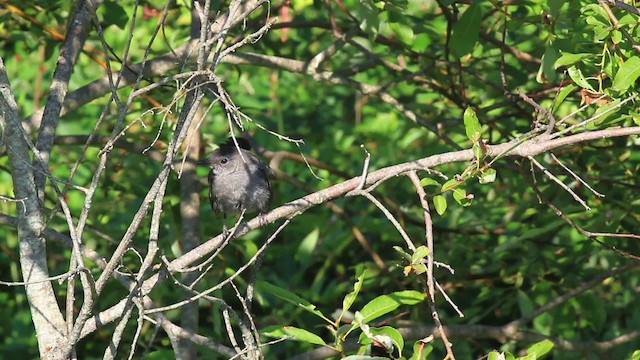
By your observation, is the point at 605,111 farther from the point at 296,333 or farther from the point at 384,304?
the point at 296,333

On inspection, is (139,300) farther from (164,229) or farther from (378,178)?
(164,229)

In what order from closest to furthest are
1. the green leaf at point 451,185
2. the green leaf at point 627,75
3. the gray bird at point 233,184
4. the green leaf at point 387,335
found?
the green leaf at point 387,335, the green leaf at point 451,185, the green leaf at point 627,75, the gray bird at point 233,184

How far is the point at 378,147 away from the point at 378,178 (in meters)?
4.08

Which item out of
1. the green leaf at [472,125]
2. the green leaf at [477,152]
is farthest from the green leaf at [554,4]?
the green leaf at [477,152]

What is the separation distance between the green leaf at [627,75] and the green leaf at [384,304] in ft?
3.23

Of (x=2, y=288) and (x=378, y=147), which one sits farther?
(x=378, y=147)

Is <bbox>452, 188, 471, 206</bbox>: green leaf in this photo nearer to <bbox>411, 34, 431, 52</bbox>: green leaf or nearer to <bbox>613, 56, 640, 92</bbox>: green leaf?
<bbox>613, 56, 640, 92</bbox>: green leaf

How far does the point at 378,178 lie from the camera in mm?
3359

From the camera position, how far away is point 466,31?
4.52m

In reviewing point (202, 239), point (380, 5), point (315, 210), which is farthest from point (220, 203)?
point (380, 5)

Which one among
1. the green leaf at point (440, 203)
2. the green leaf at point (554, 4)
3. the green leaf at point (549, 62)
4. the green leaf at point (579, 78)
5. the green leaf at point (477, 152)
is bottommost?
the green leaf at point (549, 62)

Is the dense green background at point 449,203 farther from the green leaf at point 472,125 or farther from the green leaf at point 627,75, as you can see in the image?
the green leaf at point 472,125

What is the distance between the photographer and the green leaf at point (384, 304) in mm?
3312

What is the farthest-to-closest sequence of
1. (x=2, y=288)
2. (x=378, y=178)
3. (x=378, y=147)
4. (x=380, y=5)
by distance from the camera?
1. (x=378, y=147)
2. (x=2, y=288)
3. (x=380, y=5)
4. (x=378, y=178)
